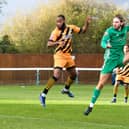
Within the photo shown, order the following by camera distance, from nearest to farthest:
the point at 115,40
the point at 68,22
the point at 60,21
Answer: the point at 115,40
the point at 60,21
the point at 68,22

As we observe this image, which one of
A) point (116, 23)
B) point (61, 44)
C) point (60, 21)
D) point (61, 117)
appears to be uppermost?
point (116, 23)

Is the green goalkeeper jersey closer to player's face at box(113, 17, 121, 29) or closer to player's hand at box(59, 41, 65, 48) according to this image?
player's face at box(113, 17, 121, 29)

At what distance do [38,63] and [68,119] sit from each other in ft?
98.6

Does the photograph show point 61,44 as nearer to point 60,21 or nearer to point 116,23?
point 60,21

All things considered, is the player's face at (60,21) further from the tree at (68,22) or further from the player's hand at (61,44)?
the tree at (68,22)

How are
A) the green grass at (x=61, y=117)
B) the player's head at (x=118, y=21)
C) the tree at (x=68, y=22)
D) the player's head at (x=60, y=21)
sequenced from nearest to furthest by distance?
1. the green grass at (x=61, y=117)
2. the player's head at (x=118, y=21)
3. the player's head at (x=60, y=21)
4. the tree at (x=68, y=22)

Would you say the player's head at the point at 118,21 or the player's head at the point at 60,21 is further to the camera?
the player's head at the point at 60,21

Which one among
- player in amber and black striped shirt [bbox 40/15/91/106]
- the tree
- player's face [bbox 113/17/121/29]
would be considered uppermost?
player's face [bbox 113/17/121/29]

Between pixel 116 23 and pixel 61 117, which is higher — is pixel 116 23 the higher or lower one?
the higher one

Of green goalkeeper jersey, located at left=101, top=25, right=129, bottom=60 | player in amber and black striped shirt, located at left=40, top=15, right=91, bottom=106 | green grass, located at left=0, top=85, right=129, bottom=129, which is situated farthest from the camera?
player in amber and black striped shirt, located at left=40, top=15, right=91, bottom=106

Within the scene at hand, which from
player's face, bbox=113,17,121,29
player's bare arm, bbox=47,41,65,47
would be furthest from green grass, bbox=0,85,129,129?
player's face, bbox=113,17,121,29

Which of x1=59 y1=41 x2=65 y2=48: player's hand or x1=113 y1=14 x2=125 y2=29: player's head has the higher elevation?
x1=113 y1=14 x2=125 y2=29: player's head

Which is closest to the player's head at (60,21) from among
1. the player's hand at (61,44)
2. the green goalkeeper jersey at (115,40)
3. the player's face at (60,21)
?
the player's face at (60,21)

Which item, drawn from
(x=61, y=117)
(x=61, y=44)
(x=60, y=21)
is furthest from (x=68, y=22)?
(x=61, y=117)
